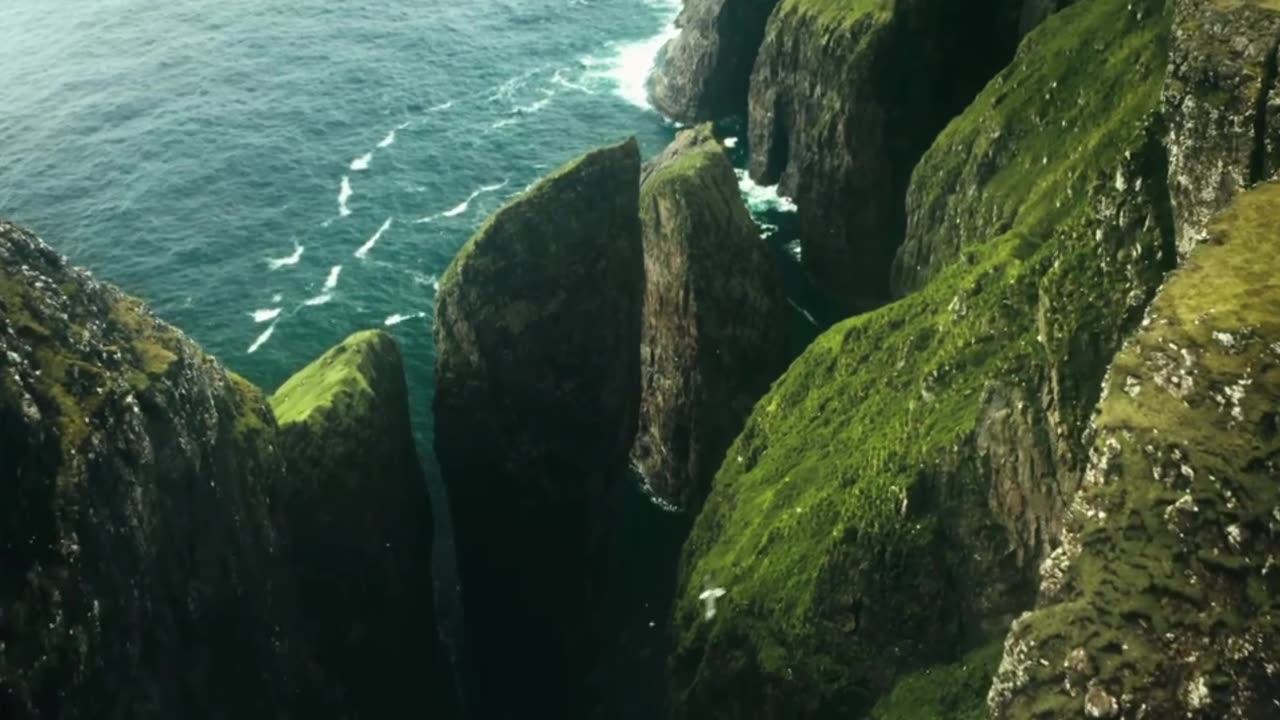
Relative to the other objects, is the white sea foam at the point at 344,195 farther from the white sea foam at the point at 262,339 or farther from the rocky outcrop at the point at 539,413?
the rocky outcrop at the point at 539,413

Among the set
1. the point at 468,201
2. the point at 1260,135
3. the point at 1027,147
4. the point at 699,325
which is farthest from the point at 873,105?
the point at 1260,135

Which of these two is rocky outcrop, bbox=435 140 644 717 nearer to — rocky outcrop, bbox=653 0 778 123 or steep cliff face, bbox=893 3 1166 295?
steep cliff face, bbox=893 3 1166 295

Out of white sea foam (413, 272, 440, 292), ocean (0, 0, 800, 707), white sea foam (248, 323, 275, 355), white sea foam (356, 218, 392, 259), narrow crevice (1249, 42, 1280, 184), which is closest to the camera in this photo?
narrow crevice (1249, 42, 1280, 184)

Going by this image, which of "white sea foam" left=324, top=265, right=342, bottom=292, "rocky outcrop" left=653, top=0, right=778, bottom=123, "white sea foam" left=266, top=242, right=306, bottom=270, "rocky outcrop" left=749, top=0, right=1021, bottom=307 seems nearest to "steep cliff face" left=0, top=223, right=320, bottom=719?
"white sea foam" left=324, top=265, right=342, bottom=292

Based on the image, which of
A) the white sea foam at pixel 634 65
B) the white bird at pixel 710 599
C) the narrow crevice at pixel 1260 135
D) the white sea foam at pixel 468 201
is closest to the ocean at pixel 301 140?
the white sea foam at pixel 468 201

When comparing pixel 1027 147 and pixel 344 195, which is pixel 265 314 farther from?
Answer: pixel 1027 147

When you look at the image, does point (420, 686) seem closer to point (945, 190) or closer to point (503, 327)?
point (503, 327)
